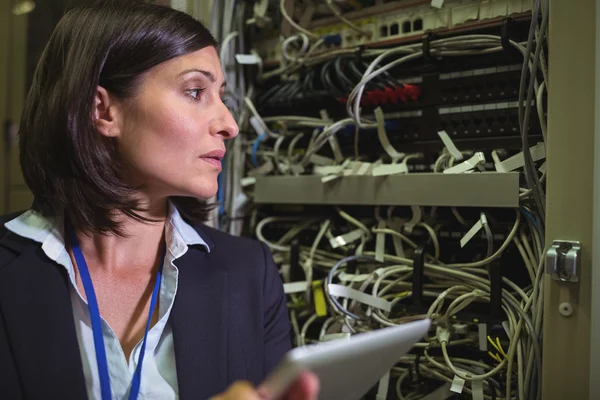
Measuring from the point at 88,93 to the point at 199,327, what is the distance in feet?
1.64

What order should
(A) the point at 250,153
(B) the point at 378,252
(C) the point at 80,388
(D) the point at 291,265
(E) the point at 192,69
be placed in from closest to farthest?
1. (C) the point at 80,388
2. (E) the point at 192,69
3. (B) the point at 378,252
4. (D) the point at 291,265
5. (A) the point at 250,153

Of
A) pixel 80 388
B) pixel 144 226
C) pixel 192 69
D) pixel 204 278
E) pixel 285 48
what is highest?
pixel 285 48

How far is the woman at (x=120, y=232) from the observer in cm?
76

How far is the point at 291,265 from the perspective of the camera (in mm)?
1174

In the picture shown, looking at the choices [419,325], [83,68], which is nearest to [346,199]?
[419,325]

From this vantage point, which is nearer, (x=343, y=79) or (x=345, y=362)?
(x=345, y=362)

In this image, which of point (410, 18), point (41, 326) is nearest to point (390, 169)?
point (410, 18)

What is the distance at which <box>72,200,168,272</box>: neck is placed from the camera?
91 cm

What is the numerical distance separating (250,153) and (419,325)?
84 centimetres

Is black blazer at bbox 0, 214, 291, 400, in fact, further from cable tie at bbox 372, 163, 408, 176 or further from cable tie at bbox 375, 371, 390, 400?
cable tie at bbox 372, 163, 408, 176

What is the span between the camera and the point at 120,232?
0.90m

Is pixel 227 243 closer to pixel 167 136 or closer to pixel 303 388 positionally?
pixel 167 136

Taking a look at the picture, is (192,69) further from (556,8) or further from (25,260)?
(556,8)

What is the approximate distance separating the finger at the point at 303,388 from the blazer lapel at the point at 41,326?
50 centimetres
